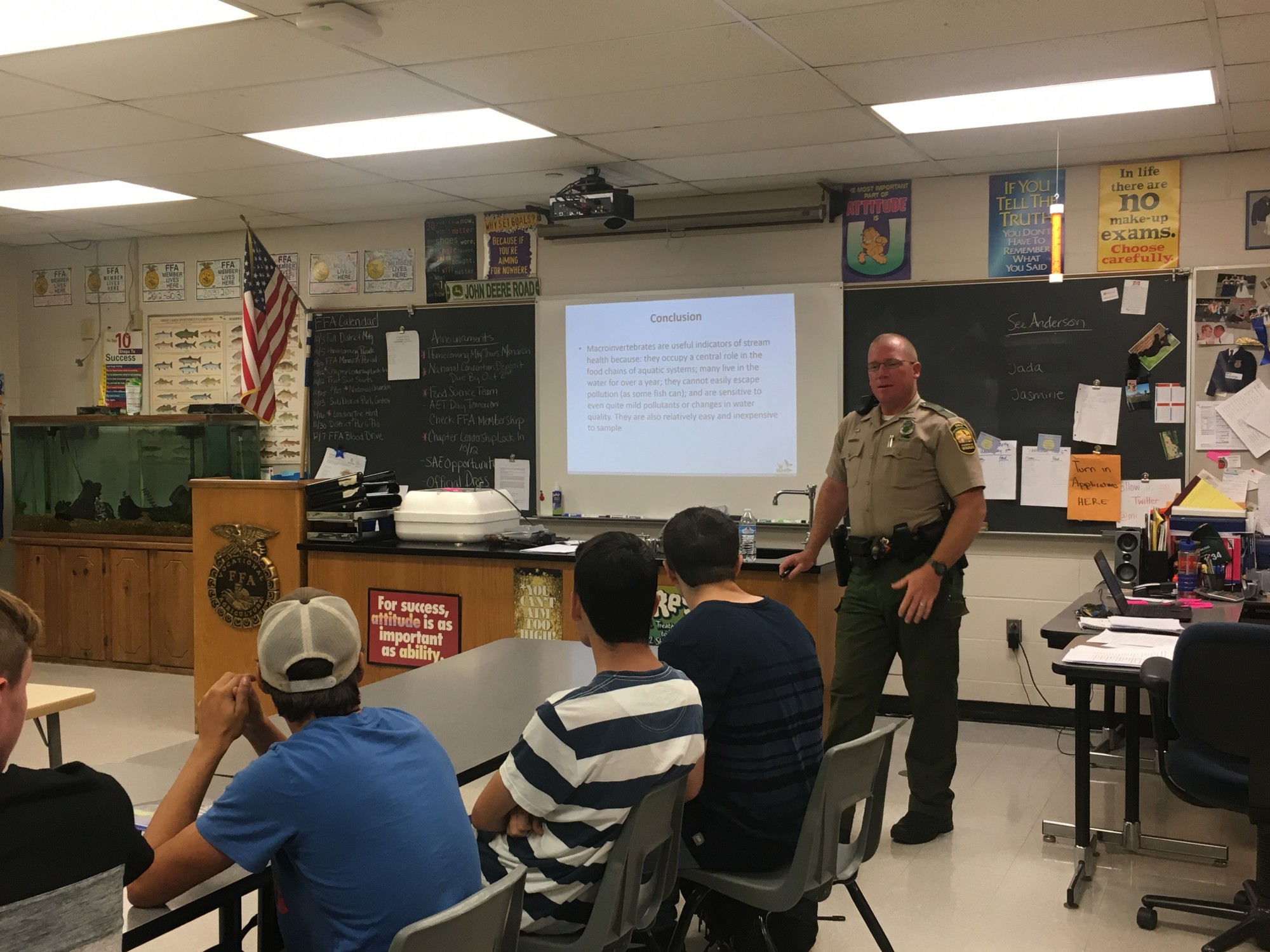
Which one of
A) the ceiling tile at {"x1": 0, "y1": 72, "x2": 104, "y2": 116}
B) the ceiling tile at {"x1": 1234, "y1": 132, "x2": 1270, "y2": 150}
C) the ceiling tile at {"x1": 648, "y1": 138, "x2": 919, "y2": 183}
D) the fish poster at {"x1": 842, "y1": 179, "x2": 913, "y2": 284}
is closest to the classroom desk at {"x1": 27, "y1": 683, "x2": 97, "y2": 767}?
the ceiling tile at {"x1": 0, "y1": 72, "x2": 104, "y2": 116}

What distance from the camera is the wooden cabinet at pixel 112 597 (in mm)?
6789

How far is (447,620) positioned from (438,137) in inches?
82.7

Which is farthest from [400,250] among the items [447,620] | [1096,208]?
[1096,208]

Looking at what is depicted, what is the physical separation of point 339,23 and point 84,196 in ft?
11.6

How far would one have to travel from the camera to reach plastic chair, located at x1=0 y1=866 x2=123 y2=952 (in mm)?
1236

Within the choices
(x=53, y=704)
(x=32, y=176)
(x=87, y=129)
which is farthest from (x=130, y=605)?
(x=53, y=704)

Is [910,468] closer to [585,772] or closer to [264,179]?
[585,772]

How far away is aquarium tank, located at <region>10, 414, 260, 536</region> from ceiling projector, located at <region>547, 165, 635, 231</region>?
274 centimetres

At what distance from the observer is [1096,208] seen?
5.19 meters

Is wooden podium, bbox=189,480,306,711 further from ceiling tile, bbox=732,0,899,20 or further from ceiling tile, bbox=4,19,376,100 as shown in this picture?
ceiling tile, bbox=732,0,899,20

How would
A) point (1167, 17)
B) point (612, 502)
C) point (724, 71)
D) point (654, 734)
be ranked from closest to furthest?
1. point (654, 734)
2. point (1167, 17)
3. point (724, 71)
4. point (612, 502)

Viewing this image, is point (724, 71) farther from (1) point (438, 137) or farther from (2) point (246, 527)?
(2) point (246, 527)

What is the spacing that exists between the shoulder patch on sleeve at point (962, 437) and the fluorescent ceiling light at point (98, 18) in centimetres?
256

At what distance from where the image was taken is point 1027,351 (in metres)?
5.34
